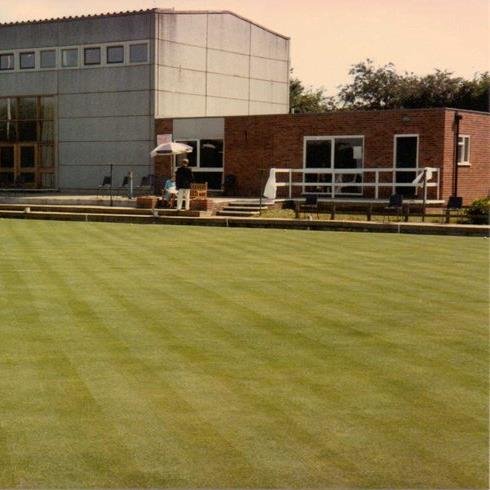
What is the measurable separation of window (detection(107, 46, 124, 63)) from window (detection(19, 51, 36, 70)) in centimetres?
394

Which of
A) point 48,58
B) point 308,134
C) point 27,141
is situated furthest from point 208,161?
point 27,141

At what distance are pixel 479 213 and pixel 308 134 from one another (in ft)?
32.9

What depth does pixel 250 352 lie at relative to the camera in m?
7.02

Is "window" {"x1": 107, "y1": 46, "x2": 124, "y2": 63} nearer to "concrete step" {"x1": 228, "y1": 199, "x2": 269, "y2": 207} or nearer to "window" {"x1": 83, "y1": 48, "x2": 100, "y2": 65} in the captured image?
"window" {"x1": 83, "y1": 48, "x2": 100, "y2": 65}

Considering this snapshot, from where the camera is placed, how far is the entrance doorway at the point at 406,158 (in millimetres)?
29031

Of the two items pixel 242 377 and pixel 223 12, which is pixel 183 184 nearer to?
pixel 223 12

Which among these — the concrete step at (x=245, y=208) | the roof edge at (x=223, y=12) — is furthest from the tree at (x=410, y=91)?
the concrete step at (x=245, y=208)

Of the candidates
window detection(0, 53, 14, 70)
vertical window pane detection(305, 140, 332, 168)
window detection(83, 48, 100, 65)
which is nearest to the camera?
vertical window pane detection(305, 140, 332, 168)

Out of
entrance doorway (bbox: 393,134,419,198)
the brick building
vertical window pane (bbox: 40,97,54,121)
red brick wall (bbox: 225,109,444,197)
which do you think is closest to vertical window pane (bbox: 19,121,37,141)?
vertical window pane (bbox: 40,97,54,121)

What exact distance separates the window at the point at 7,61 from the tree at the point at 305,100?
3237 centimetres

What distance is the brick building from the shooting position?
95.3 ft

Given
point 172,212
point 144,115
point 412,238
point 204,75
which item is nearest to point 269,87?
point 204,75

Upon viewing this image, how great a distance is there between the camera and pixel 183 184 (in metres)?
25.9

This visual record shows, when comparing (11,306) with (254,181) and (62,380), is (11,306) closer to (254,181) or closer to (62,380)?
(62,380)
